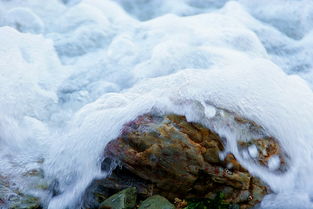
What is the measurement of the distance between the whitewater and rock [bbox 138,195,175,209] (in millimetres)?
749

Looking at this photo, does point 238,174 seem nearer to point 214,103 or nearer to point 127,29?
point 214,103

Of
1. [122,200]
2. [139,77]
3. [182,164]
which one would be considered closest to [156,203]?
[122,200]

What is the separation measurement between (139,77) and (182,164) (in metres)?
2.69

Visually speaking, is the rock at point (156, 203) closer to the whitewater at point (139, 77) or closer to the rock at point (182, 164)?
the rock at point (182, 164)

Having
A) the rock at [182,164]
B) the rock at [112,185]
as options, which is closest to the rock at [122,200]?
the rock at [112,185]

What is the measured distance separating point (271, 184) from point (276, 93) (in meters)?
1.35

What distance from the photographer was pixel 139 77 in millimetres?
6391

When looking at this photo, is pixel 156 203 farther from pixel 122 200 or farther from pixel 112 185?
pixel 112 185

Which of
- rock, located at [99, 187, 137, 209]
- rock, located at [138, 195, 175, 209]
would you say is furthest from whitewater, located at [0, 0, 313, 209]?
rock, located at [138, 195, 175, 209]

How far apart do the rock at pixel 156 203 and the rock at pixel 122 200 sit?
0.13 metres

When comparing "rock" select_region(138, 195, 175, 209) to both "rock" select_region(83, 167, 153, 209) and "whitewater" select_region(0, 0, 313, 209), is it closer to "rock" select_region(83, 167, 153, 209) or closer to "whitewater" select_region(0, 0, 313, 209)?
"rock" select_region(83, 167, 153, 209)

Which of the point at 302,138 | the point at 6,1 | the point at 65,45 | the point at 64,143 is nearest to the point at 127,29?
the point at 65,45

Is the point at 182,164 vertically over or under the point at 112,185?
over

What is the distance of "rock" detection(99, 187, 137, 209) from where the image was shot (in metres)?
3.91
